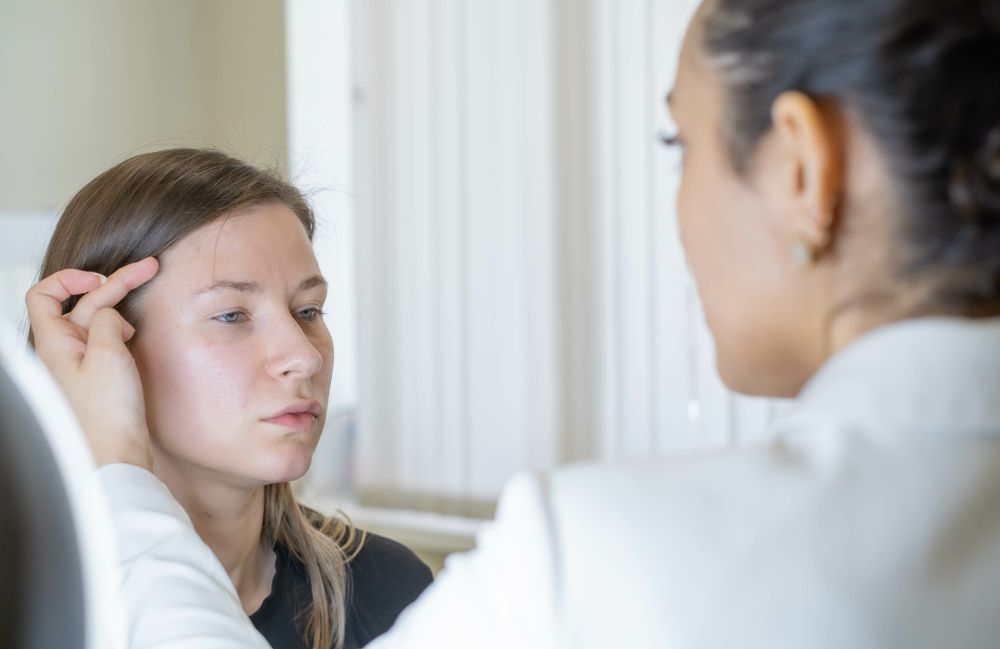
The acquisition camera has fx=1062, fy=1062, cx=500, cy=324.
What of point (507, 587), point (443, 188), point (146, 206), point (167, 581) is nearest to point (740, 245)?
point (507, 587)

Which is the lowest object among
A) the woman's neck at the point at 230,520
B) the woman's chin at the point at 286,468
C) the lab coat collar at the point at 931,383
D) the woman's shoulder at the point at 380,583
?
the woman's shoulder at the point at 380,583

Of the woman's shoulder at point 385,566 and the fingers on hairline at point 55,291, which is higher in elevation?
the fingers on hairline at point 55,291

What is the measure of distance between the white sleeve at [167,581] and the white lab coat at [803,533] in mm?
230

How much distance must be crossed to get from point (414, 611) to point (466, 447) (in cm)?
261

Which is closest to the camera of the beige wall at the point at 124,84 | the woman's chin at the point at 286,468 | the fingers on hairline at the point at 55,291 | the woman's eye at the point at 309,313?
the fingers on hairline at the point at 55,291

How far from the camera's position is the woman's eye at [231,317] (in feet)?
3.74

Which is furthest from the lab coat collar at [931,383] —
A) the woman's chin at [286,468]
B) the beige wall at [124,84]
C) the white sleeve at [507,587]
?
the beige wall at [124,84]

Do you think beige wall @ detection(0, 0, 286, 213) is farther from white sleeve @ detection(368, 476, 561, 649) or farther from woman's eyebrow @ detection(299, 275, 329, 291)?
white sleeve @ detection(368, 476, 561, 649)

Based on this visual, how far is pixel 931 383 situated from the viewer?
1.59 ft

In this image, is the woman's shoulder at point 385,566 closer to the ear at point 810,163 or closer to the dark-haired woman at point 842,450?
the dark-haired woman at point 842,450

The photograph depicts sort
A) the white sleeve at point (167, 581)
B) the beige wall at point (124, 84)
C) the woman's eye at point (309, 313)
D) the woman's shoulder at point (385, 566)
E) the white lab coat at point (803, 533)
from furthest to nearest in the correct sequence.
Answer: the beige wall at point (124, 84) < the woman's shoulder at point (385, 566) < the woman's eye at point (309, 313) < the white sleeve at point (167, 581) < the white lab coat at point (803, 533)

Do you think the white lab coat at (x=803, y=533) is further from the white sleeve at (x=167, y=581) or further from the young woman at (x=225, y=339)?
the young woman at (x=225, y=339)

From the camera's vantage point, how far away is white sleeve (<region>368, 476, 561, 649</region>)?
473 mm

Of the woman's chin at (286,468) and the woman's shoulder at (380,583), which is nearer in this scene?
the woman's chin at (286,468)
